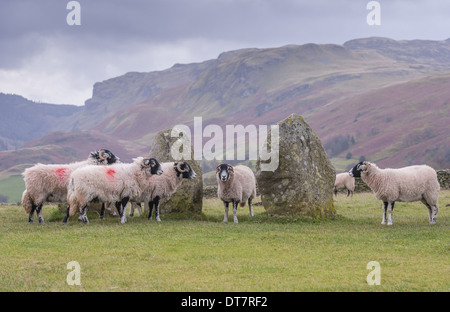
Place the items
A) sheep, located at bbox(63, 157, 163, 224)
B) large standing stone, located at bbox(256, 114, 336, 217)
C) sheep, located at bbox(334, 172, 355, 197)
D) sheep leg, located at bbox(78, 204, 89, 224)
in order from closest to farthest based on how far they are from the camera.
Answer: sheep, located at bbox(63, 157, 163, 224), sheep leg, located at bbox(78, 204, 89, 224), large standing stone, located at bbox(256, 114, 336, 217), sheep, located at bbox(334, 172, 355, 197)

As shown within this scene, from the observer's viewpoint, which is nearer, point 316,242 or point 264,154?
point 316,242

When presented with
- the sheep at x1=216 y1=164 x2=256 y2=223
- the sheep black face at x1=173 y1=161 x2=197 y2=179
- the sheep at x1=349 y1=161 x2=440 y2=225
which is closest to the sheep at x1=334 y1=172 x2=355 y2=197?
the sheep at x1=349 y1=161 x2=440 y2=225

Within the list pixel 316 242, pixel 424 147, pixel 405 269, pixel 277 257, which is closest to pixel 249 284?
pixel 277 257

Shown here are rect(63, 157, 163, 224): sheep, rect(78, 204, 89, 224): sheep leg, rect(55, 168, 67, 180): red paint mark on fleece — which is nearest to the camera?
rect(63, 157, 163, 224): sheep

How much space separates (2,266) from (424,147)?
192 m

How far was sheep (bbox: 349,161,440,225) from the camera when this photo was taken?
66.2ft

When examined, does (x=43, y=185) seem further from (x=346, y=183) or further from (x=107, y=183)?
(x=346, y=183)

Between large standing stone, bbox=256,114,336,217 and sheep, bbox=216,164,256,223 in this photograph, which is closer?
sheep, bbox=216,164,256,223

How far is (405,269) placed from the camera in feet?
40.0

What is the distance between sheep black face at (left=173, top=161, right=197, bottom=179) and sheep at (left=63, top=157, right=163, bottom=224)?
1.08 m

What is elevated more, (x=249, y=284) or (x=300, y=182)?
(x=300, y=182)

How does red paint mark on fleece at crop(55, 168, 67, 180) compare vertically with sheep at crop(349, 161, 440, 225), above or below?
above

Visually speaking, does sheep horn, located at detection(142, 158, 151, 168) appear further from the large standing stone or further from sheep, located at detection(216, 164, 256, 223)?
the large standing stone
